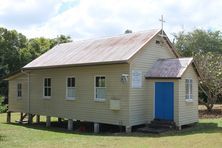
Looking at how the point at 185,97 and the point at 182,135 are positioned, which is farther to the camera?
the point at 185,97

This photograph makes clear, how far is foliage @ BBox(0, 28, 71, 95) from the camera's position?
43.9 meters

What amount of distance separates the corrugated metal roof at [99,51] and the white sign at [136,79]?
1.03m

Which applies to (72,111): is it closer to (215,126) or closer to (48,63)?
(48,63)

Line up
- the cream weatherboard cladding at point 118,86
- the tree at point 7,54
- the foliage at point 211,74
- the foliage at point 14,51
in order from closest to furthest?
the cream weatherboard cladding at point 118,86
the foliage at point 211,74
the tree at point 7,54
the foliage at point 14,51

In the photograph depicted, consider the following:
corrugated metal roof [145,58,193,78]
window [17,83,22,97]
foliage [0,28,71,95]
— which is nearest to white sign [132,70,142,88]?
corrugated metal roof [145,58,193,78]

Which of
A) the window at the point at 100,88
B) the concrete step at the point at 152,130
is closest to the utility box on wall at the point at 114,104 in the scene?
the window at the point at 100,88

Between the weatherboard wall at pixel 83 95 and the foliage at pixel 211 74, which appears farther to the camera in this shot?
the foliage at pixel 211 74

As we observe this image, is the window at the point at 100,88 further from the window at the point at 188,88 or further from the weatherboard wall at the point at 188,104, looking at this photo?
the window at the point at 188,88

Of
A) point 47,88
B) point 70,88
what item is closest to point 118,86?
point 70,88

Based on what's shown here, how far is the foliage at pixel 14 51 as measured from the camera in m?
43.9

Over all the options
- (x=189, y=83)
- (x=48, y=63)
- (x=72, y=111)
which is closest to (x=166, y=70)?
(x=189, y=83)

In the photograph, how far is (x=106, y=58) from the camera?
2020 cm

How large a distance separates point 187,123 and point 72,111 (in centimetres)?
673

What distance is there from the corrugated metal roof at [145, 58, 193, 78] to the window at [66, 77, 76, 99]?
481 centimetres
